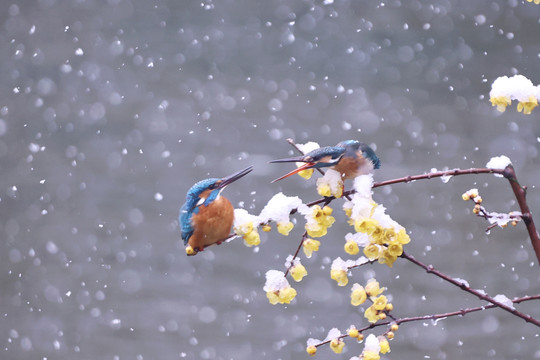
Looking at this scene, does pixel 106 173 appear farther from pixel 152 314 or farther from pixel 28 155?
pixel 152 314

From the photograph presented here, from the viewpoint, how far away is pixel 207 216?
35 centimetres

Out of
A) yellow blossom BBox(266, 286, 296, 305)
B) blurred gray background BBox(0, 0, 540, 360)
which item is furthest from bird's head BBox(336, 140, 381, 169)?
blurred gray background BBox(0, 0, 540, 360)

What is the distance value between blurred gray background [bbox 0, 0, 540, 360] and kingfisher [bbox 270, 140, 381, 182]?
3.30ft

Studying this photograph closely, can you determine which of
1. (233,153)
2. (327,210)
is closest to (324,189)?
(327,210)

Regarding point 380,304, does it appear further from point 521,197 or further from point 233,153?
point 233,153

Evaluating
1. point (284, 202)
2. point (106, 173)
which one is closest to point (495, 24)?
point (106, 173)

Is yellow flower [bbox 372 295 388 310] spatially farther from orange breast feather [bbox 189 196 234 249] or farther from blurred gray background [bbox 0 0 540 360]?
blurred gray background [bbox 0 0 540 360]

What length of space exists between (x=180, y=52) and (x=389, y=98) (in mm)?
537

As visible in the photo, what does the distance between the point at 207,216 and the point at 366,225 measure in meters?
0.10

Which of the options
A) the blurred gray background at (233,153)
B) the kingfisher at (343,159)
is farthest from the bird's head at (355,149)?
the blurred gray background at (233,153)

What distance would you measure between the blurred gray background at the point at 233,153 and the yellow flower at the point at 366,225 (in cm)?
101

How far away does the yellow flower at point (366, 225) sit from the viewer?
0.34 meters

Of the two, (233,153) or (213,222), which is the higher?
(213,222)

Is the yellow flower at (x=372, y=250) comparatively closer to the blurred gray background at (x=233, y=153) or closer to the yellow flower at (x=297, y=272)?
the yellow flower at (x=297, y=272)
